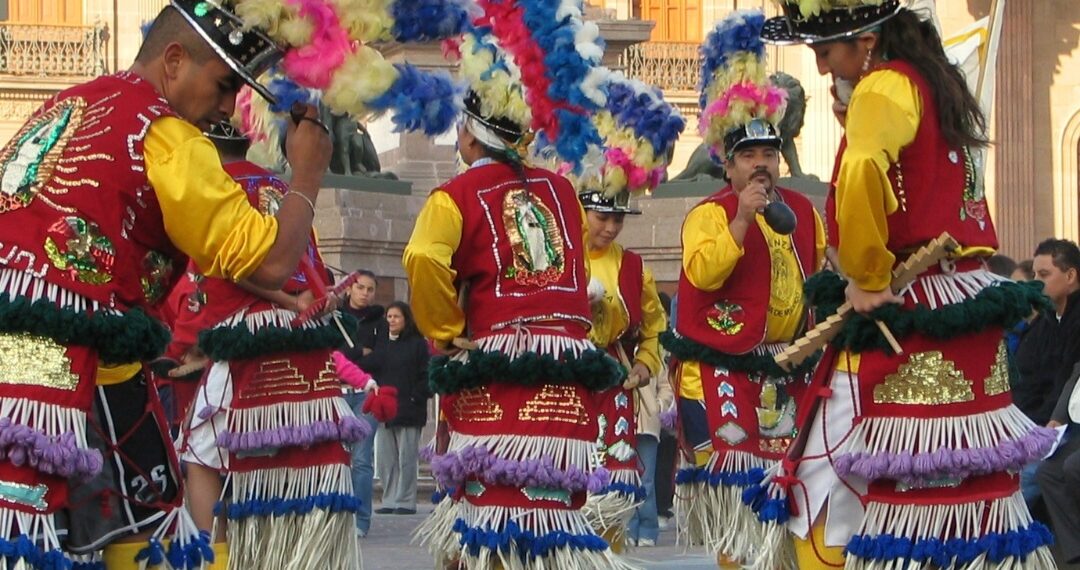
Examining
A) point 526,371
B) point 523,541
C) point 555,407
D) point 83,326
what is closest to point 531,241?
point 526,371

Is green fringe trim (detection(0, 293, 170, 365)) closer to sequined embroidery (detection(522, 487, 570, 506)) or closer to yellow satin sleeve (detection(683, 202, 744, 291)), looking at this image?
sequined embroidery (detection(522, 487, 570, 506))

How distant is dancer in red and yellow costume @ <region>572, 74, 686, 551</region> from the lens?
10422 mm

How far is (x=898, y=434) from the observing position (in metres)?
6.11

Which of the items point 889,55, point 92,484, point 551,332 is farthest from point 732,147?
point 92,484

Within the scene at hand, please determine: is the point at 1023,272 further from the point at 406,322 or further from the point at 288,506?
the point at 288,506

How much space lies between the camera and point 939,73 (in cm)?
613

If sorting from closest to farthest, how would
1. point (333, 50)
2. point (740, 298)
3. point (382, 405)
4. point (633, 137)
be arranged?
point (333, 50) < point (382, 405) < point (740, 298) < point (633, 137)

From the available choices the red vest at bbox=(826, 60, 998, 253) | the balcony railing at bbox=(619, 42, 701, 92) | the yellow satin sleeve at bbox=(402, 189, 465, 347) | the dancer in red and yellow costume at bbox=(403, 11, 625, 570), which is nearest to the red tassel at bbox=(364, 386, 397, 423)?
the dancer in red and yellow costume at bbox=(403, 11, 625, 570)

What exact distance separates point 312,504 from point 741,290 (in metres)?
2.23

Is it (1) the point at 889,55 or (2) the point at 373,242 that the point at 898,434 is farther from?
(2) the point at 373,242

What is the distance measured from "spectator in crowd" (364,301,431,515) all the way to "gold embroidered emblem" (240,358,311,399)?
21.2ft

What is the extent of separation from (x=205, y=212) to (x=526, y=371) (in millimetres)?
2649

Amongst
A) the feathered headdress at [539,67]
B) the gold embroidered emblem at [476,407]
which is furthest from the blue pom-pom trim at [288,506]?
the feathered headdress at [539,67]

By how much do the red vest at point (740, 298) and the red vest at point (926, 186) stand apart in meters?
3.10
